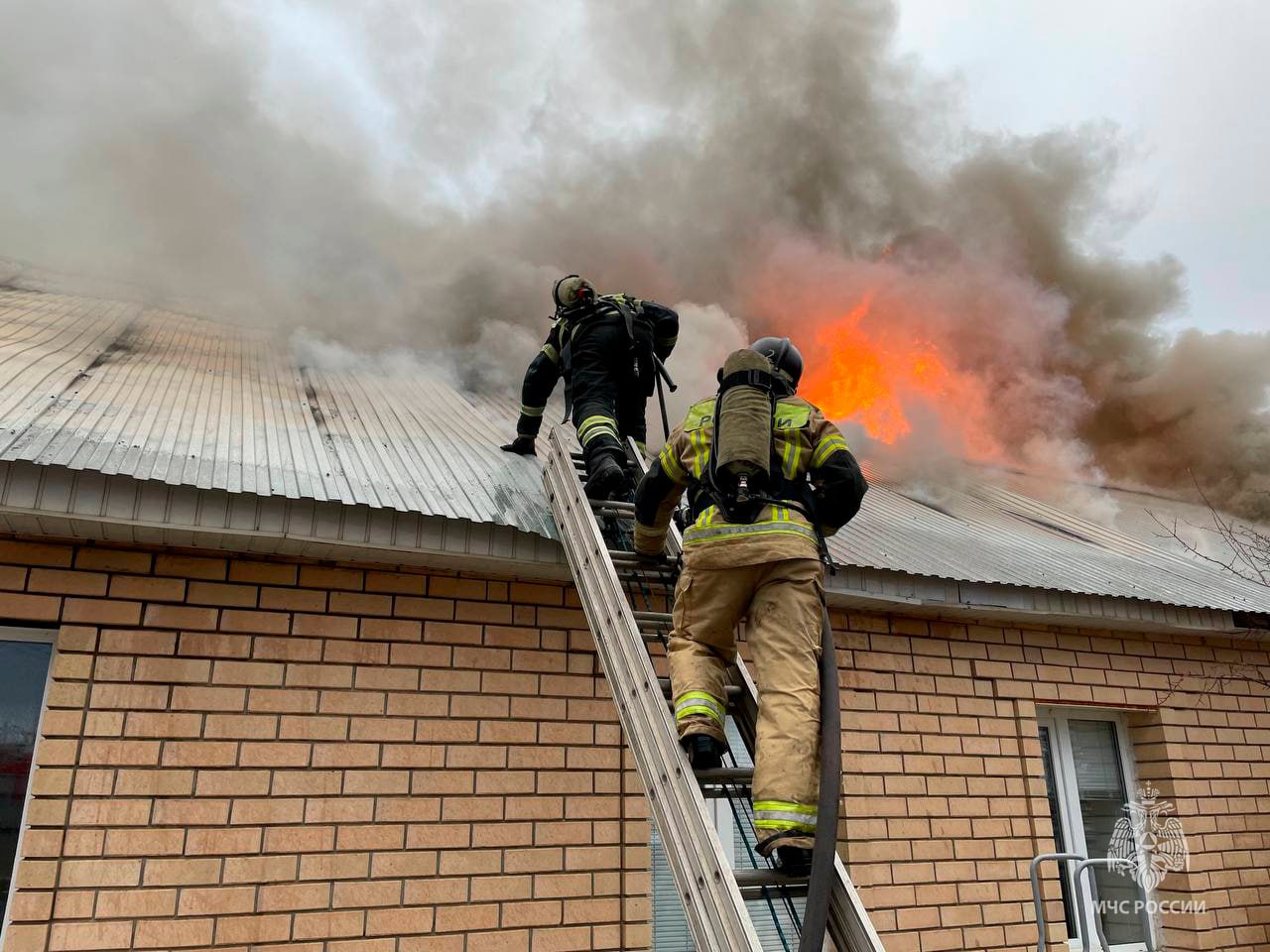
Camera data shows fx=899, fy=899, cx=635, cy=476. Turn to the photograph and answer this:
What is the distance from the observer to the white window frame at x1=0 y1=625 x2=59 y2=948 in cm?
300

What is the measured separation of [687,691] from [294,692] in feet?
5.85

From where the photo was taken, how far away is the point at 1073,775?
218 inches

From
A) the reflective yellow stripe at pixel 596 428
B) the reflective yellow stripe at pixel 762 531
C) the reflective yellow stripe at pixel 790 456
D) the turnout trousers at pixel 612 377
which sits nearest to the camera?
the reflective yellow stripe at pixel 762 531

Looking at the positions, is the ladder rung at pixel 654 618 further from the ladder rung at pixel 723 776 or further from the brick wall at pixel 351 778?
the brick wall at pixel 351 778

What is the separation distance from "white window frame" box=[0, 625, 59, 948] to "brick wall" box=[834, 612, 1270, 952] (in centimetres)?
338

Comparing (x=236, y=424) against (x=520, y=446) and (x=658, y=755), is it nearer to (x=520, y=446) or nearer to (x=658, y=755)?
(x=520, y=446)

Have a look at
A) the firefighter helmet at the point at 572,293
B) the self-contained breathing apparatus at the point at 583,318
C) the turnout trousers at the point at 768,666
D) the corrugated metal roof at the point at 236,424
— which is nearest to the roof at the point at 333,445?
the corrugated metal roof at the point at 236,424

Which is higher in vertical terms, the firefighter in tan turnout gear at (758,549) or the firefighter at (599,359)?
the firefighter at (599,359)

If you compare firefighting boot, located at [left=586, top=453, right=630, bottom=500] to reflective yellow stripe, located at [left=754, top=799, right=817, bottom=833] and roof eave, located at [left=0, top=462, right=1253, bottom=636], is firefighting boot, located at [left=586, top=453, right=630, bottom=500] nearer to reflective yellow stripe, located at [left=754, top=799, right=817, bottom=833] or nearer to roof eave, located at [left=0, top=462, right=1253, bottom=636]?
roof eave, located at [left=0, top=462, right=1253, bottom=636]

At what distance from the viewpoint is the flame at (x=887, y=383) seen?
9133 mm

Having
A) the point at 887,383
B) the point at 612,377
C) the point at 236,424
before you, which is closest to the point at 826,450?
the point at 612,377

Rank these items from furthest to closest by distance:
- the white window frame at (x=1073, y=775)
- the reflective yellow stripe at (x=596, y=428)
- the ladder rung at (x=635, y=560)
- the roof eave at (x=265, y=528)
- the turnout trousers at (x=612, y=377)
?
the white window frame at (x=1073, y=775) < the turnout trousers at (x=612, y=377) < the reflective yellow stripe at (x=596, y=428) < the ladder rung at (x=635, y=560) < the roof eave at (x=265, y=528)

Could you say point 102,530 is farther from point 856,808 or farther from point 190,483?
point 856,808

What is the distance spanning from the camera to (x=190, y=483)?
303cm
